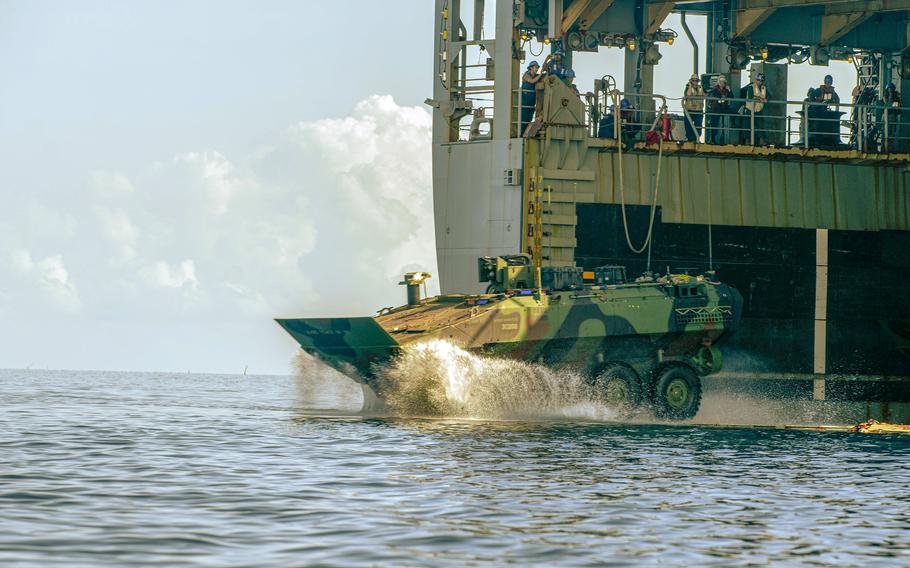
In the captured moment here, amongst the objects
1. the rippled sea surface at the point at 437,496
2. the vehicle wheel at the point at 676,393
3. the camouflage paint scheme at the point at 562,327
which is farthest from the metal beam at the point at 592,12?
the rippled sea surface at the point at 437,496

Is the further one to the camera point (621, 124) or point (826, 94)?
point (826, 94)

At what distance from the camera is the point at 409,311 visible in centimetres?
2572

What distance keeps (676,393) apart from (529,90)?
774cm

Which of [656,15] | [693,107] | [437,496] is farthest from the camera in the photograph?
[656,15]

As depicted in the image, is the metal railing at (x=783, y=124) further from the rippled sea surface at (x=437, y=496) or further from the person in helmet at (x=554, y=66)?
the rippled sea surface at (x=437, y=496)

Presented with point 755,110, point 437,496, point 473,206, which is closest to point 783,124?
point 755,110

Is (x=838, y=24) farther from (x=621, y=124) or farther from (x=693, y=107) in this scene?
(x=621, y=124)

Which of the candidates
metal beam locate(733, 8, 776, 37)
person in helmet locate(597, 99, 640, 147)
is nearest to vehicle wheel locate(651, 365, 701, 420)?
person in helmet locate(597, 99, 640, 147)

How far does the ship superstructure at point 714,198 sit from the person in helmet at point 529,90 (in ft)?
0.27

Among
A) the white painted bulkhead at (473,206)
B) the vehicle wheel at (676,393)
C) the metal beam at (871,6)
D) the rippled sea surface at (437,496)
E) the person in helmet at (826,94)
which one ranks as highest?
the metal beam at (871,6)

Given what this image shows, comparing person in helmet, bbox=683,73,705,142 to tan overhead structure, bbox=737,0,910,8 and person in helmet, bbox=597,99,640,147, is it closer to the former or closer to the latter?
person in helmet, bbox=597,99,640,147

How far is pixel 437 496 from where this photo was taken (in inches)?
540

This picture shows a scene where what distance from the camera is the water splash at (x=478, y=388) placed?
77.8 ft

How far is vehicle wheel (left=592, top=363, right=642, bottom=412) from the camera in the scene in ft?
83.9
